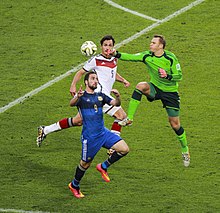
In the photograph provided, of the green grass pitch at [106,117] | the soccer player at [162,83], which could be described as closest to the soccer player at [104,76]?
the soccer player at [162,83]

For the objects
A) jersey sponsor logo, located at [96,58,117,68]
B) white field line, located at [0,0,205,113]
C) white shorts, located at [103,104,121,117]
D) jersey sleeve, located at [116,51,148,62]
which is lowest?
white field line, located at [0,0,205,113]

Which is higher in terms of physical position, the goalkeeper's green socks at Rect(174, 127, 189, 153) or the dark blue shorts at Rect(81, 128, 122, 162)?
the dark blue shorts at Rect(81, 128, 122, 162)

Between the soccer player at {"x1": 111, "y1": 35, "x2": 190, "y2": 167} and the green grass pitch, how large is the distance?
0.83 metres

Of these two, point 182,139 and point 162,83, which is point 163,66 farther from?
point 182,139

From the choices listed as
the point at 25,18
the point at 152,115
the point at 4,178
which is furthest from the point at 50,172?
the point at 25,18

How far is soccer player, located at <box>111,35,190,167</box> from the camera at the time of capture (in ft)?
64.4

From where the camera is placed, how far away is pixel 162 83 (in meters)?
19.8

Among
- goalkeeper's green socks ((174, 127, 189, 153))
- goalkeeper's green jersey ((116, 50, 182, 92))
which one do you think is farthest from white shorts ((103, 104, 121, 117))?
Answer: goalkeeper's green socks ((174, 127, 189, 153))

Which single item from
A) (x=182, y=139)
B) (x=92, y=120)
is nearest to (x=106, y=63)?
(x=182, y=139)

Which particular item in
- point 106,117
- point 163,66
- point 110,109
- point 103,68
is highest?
point 163,66

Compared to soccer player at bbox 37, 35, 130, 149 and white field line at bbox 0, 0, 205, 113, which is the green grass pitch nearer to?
white field line at bbox 0, 0, 205, 113

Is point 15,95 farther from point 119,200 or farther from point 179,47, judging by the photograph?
point 119,200

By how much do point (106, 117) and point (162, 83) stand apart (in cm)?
364

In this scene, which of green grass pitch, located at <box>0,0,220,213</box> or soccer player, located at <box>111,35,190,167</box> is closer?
green grass pitch, located at <box>0,0,220,213</box>
